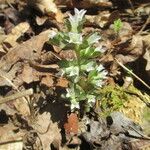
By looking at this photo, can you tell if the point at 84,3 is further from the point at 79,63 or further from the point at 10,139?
the point at 10,139

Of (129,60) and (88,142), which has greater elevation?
(129,60)

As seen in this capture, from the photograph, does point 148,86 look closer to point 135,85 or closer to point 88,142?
point 135,85

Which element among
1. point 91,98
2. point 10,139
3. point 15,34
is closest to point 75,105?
point 91,98

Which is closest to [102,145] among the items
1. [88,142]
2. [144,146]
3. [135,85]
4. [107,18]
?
[88,142]

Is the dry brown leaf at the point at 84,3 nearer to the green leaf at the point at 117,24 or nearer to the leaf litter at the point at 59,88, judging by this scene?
the leaf litter at the point at 59,88

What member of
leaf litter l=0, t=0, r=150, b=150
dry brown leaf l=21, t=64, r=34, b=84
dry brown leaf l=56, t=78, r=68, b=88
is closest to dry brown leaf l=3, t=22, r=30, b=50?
leaf litter l=0, t=0, r=150, b=150
